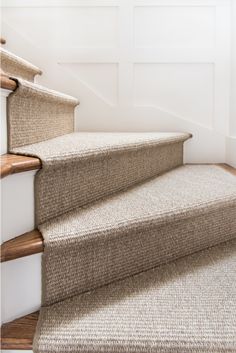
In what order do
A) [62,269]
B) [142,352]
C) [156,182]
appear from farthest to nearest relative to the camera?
[156,182]
[62,269]
[142,352]

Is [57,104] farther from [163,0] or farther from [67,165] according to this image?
[163,0]

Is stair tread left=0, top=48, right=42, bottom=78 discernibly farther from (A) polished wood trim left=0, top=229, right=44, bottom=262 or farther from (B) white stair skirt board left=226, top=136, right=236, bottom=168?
(B) white stair skirt board left=226, top=136, right=236, bottom=168

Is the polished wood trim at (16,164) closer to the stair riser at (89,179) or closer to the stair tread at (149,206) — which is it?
the stair riser at (89,179)

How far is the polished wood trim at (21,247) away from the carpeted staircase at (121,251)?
0.02 metres

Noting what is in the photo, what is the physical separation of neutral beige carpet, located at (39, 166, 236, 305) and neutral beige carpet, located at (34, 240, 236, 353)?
0.05 meters

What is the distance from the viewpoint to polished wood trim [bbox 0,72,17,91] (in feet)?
3.41

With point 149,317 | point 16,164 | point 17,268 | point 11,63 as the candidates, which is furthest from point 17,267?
point 11,63

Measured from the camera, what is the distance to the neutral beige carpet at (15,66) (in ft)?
4.82

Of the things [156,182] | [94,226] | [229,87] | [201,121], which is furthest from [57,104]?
[229,87]

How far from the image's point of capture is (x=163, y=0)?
7.14ft

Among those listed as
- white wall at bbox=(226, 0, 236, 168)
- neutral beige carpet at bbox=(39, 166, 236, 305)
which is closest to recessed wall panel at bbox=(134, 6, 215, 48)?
white wall at bbox=(226, 0, 236, 168)

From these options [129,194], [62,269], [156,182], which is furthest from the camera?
[156,182]

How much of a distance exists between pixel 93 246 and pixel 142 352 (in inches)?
12.5

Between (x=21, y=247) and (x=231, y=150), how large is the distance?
159 centimetres
